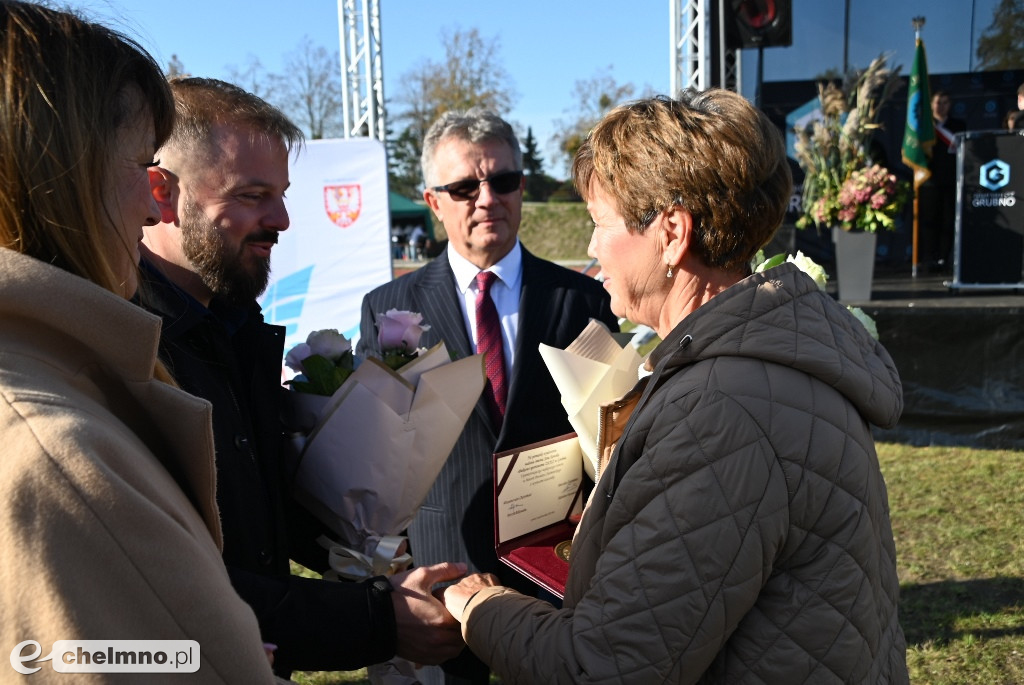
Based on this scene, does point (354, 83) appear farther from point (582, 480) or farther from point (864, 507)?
point (864, 507)

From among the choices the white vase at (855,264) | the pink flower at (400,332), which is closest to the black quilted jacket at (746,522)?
the pink flower at (400,332)

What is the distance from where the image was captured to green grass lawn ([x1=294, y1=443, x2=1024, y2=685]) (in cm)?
362

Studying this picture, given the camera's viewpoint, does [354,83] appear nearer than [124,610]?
No

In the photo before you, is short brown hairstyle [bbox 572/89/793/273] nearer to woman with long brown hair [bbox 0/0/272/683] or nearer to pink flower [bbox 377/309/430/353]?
pink flower [bbox 377/309/430/353]

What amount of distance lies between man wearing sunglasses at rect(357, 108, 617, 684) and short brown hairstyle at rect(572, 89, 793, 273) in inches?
49.1

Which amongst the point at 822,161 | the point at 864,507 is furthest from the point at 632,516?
the point at 822,161

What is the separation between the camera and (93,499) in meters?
0.77

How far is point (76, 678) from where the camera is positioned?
763 millimetres

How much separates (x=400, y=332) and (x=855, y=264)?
19.7 feet

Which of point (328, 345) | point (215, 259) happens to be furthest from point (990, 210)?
point (215, 259)

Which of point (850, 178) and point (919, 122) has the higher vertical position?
point (919, 122)

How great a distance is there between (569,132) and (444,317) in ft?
138

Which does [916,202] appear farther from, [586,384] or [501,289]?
[586,384]

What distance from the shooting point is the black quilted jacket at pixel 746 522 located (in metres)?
1.31
